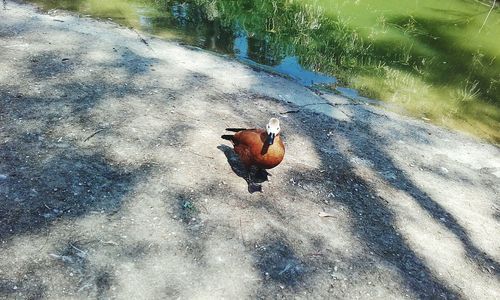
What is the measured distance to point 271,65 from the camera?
8.02 m

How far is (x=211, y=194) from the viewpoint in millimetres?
4125

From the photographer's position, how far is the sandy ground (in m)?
3.31

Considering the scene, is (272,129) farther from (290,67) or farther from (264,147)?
(290,67)

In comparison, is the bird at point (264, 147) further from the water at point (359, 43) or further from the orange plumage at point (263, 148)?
the water at point (359, 43)

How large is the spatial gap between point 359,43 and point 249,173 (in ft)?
21.1

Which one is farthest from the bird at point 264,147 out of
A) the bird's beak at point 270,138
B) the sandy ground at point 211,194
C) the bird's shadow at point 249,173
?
the sandy ground at point 211,194

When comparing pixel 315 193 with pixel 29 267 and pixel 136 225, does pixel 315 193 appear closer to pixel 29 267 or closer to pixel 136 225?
pixel 136 225

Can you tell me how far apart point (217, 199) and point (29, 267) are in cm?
174

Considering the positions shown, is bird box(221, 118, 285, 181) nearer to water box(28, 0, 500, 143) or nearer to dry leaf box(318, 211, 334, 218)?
dry leaf box(318, 211, 334, 218)

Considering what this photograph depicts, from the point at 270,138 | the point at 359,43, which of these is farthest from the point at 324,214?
the point at 359,43

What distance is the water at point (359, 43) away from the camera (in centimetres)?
768

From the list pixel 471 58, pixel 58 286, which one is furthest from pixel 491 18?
pixel 58 286

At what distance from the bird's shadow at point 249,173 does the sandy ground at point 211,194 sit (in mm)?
53

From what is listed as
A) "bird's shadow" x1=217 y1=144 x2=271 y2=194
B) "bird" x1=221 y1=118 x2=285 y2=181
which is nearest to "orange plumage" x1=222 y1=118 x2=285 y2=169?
"bird" x1=221 y1=118 x2=285 y2=181
